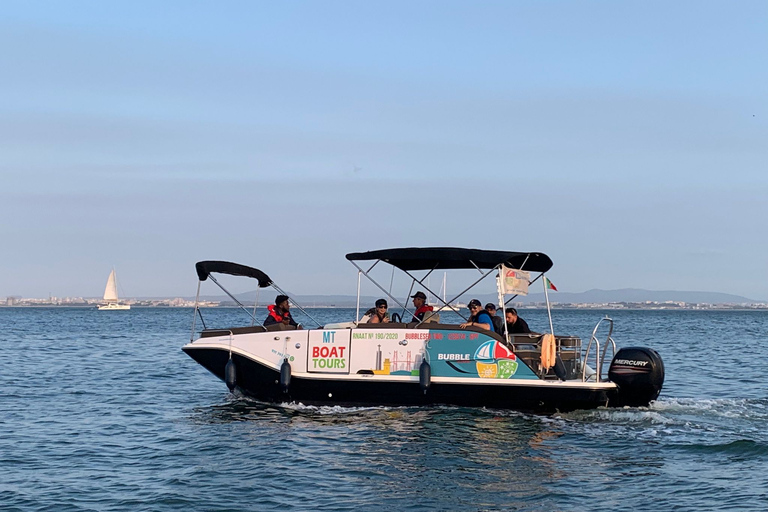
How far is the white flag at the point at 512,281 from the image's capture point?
48.3 feet

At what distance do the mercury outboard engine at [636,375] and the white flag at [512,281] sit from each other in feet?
6.86

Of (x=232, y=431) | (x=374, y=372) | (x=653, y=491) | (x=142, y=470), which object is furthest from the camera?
(x=374, y=372)

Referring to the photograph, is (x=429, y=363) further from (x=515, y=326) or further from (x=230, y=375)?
(x=230, y=375)

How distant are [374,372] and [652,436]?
469cm

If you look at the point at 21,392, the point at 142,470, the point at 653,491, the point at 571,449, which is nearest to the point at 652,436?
the point at 571,449

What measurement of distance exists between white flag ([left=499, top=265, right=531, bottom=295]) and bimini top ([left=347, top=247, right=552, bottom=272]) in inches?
6.1

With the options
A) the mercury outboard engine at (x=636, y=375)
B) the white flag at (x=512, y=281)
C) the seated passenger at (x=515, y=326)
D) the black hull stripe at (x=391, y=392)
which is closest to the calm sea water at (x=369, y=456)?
the black hull stripe at (x=391, y=392)

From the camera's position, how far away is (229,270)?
1641 cm

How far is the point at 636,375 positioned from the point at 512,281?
2683mm

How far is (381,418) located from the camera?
1388cm

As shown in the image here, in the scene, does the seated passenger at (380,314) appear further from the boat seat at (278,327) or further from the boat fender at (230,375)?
the boat fender at (230,375)

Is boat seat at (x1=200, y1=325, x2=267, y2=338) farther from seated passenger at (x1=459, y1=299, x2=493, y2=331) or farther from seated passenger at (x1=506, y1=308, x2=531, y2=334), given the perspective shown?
seated passenger at (x1=506, y1=308, x2=531, y2=334)

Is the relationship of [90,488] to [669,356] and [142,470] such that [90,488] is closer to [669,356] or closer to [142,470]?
[142,470]

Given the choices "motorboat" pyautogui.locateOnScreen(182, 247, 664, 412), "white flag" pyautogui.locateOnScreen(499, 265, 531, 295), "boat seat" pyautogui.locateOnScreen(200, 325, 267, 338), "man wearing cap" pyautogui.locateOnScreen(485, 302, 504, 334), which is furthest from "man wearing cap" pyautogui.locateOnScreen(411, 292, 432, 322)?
"boat seat" pyautogui.locateOnScreen(200, 325, 267, 338)
